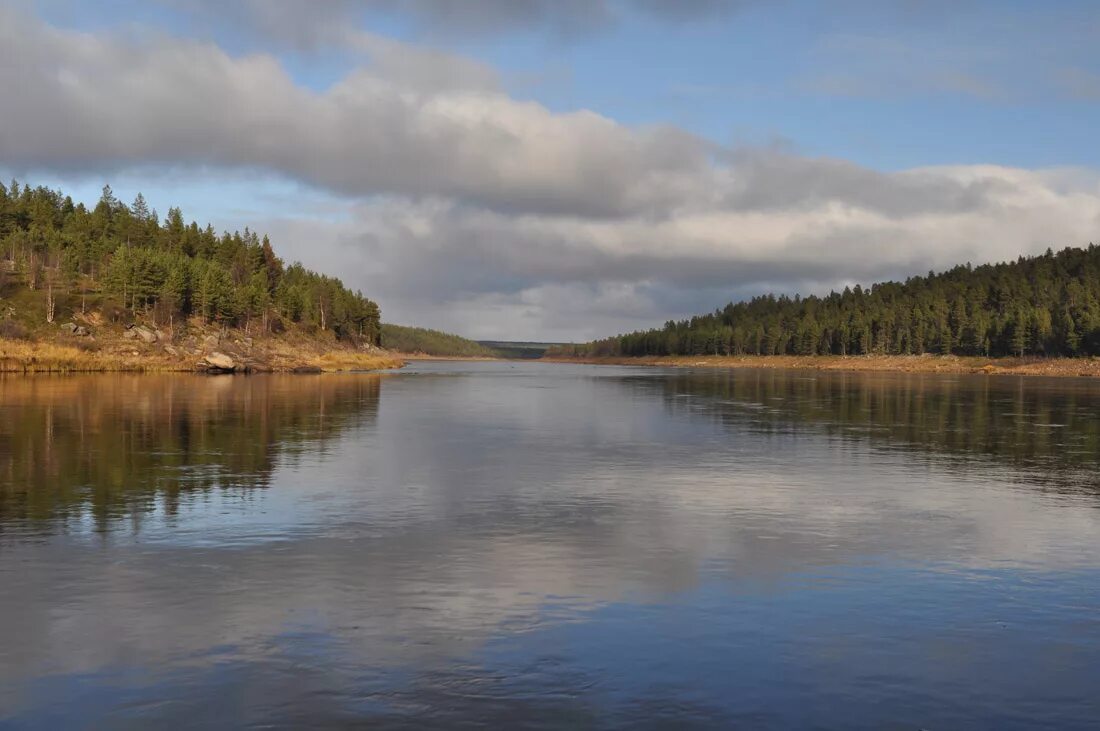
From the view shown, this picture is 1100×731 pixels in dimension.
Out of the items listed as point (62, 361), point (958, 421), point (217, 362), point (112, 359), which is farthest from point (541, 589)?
point (112, 359)

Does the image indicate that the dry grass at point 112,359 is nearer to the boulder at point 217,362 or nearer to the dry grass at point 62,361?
the dry grass at point 62,361

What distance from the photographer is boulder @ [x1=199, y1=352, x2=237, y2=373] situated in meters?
133

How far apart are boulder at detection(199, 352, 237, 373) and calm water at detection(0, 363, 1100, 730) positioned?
9698 centimetres

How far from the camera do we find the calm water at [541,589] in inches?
460

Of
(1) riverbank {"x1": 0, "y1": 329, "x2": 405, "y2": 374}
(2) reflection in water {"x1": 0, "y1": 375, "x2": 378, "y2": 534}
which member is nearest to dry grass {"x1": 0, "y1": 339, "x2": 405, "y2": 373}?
(1) riverbank {"x1": 0, "y1": 329, "x2": 405, "y2": 374}

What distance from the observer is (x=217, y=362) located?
435ft

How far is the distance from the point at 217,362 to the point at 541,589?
127 meters

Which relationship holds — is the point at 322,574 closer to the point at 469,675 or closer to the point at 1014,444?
the point at 469,675

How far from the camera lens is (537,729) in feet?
35.2

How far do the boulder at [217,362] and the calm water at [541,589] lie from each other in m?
97.0

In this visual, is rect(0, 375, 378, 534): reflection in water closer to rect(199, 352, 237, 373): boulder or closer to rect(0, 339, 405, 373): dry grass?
rect(0, 339, 405, 373): dry grass

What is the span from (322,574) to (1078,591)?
51.9 feet

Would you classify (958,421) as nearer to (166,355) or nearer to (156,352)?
(166,355)

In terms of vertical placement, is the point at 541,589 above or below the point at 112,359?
below
